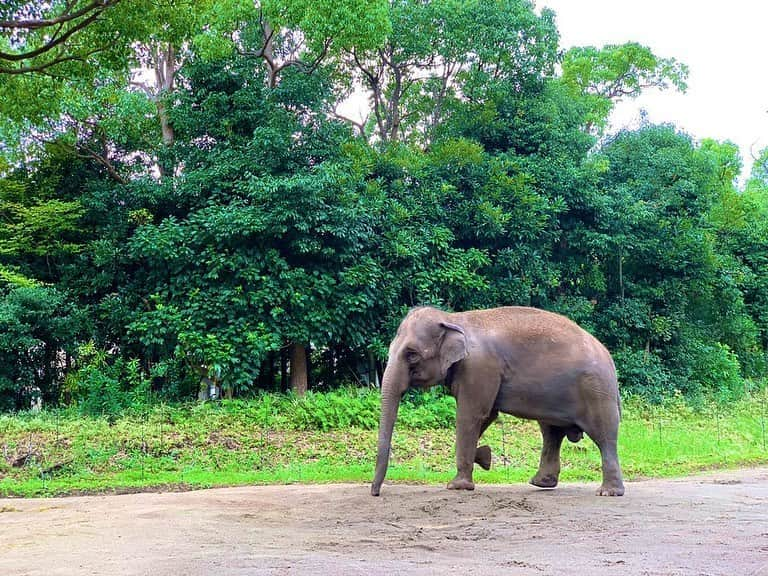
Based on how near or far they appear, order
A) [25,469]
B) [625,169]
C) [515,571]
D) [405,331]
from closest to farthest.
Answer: [515,571] → [405,331] → [25,469] → [625,169]

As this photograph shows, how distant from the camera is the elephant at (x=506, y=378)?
9.45 meters

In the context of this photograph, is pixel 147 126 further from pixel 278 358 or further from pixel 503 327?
pixel 503 327

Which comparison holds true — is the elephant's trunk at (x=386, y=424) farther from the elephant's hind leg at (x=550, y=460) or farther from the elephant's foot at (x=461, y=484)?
the elephant's hind leg at (x=550, y=460)

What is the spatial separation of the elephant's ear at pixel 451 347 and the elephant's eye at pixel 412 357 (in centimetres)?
29

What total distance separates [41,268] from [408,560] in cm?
1681

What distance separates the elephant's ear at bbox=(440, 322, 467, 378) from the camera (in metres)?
9.44

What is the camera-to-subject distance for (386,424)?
9.11 metres

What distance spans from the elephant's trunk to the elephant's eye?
9.2 inches

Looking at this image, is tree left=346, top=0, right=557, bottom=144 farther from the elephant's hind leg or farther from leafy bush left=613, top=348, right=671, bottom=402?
the elephant's hind leg

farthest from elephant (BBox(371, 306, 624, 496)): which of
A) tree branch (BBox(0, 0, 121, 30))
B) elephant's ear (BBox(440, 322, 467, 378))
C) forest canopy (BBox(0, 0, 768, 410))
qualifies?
forest canopy (BBox(0, 0, 768, 410))

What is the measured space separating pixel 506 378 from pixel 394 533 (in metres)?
3.24

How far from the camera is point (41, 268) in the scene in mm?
19797

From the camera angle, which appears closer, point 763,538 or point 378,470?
point 763,538

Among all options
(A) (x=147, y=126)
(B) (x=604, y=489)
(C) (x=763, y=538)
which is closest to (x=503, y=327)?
(B) (x=604, y=489)
